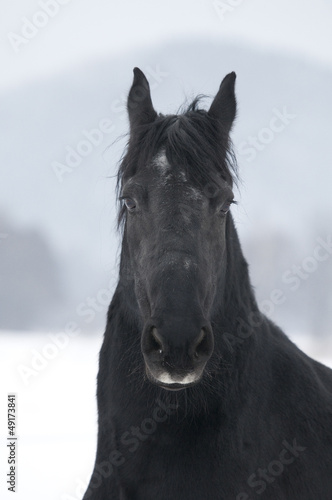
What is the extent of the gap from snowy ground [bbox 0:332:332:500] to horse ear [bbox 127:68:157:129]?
238cm

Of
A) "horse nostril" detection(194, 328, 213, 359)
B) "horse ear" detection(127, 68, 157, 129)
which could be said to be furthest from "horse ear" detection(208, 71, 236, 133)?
"horse nostril" detection(194, 328, 213, 359)

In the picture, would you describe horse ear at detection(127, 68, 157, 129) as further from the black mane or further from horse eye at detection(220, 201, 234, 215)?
horse eye at detection(220, 201, 234, 215)

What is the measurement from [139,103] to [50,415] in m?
7.48

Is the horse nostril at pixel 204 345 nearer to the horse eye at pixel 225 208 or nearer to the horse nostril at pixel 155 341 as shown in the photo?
the horse nostril at pixel 155 341

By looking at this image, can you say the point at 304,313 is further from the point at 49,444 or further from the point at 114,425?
the point at 114,425

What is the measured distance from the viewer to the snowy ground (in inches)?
260

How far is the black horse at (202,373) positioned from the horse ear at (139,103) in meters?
0.02

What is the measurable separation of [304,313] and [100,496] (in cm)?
1525

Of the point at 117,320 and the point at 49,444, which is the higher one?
the point at 117,320

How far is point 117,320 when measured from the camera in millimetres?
3930

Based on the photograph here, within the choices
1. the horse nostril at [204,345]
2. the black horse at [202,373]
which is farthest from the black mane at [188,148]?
the horse nostril at [204,345]

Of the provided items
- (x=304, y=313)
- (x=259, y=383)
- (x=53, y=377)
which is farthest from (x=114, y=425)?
(x=304, y=313)

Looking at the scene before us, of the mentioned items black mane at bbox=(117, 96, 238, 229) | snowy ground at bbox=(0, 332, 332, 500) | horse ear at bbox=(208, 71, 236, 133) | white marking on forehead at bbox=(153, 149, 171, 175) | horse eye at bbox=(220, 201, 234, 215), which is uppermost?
horse ear at bbox=(208, 71, 236, 133)

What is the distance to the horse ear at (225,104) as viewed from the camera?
4.21 metres
